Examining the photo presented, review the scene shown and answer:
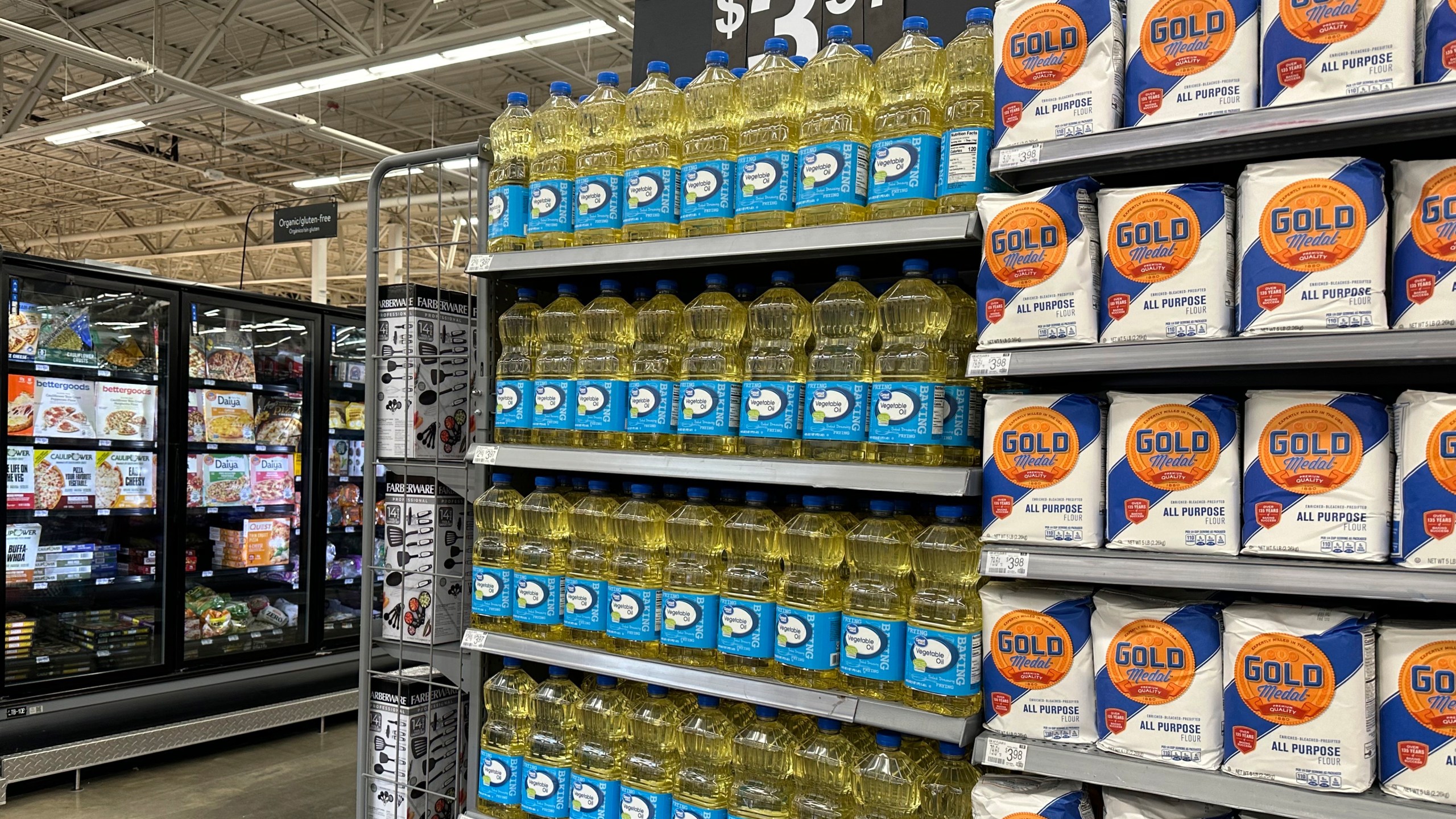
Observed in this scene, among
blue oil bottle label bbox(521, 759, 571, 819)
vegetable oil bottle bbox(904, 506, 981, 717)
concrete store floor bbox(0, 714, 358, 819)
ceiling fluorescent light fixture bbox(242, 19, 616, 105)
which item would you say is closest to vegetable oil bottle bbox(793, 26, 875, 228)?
vegetable oil bottle bbox(904, 506, 981, 717)

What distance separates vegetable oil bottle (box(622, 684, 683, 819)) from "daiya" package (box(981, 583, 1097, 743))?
2.89 ft

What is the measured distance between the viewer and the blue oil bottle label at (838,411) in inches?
86.7

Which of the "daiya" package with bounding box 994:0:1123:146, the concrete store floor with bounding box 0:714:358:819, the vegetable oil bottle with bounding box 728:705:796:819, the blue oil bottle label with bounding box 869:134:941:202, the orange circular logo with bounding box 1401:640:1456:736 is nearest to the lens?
the orange circular logo with bounding box 1401:640:1456:736

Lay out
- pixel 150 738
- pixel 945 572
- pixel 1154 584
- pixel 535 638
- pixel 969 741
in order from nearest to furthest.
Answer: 1. pixel 1154 584
2. pixel 969 741
3. pixel 945 572
4. pixel 535 638
5. pixel 150 738

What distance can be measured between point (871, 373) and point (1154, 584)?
80 cm

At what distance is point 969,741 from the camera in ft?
6.62

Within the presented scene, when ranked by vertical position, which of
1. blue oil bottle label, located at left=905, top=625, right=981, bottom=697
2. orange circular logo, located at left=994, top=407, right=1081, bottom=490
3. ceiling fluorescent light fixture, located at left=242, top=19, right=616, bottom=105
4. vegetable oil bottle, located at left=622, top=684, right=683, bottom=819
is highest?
ceiling fluorescent light fixture, located at left=242, top=19, right=616, bottom=105

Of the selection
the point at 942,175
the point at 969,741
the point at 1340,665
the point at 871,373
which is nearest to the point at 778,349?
the point at 871,373

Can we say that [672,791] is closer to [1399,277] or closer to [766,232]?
[766,232]

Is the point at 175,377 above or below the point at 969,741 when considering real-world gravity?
above

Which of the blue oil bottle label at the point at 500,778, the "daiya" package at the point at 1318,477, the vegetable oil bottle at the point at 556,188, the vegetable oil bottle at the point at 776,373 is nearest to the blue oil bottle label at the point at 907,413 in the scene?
the vegetable oil bottle at the point at 776,373

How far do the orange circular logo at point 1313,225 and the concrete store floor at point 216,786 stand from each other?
4127mm

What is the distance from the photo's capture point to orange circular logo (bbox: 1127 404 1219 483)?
5.99 ft

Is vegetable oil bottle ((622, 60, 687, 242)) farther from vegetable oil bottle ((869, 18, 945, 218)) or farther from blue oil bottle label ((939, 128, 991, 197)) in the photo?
blue oil bottle label ((939, 128, 991, 197))
